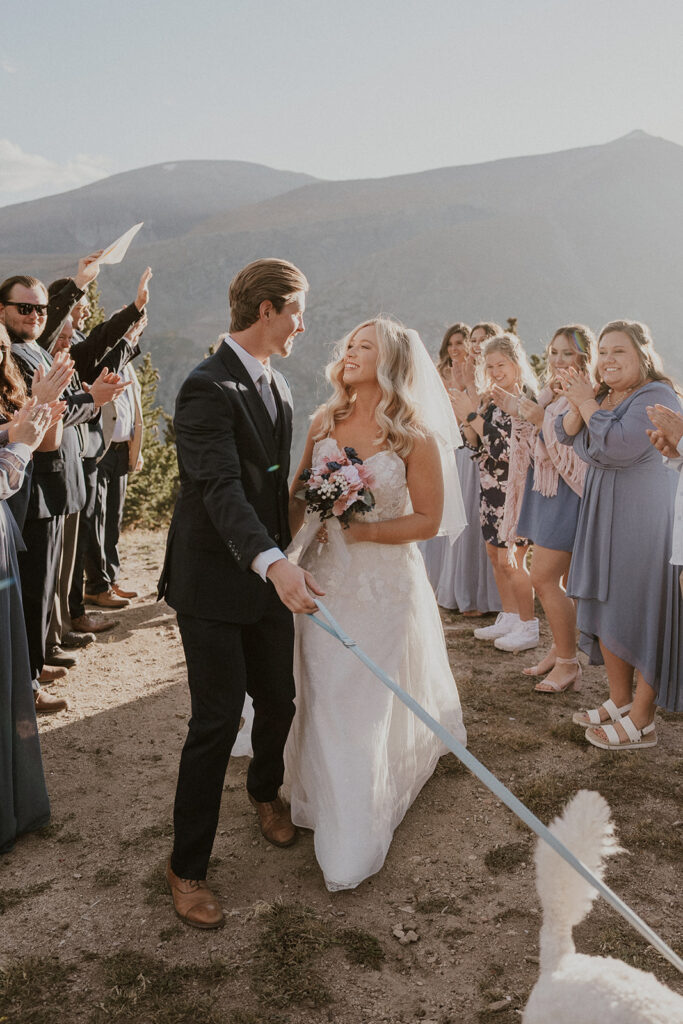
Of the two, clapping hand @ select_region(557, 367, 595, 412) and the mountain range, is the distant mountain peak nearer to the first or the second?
the mountain range

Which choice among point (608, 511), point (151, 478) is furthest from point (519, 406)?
point (151, 478)

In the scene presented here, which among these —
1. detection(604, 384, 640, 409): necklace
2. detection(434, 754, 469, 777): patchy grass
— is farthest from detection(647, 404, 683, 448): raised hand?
detection(434, 754, 469, 777): patchy grass

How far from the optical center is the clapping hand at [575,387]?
4.52 metres

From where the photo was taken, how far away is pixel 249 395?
305 centimetres

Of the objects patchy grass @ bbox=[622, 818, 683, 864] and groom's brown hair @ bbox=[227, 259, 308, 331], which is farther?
patchy grass @ bbox=[622, 818, 683, 864]

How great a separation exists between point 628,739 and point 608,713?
0.29 m

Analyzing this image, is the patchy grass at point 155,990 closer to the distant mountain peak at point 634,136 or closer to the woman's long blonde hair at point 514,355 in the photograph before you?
the woman's long blonde hair at point 514,355

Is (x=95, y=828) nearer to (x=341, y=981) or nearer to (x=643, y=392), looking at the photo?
(x=341, y=981)

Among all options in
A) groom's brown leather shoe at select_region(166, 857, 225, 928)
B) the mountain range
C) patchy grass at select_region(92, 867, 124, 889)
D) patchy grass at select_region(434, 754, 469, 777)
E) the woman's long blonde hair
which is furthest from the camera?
the mountain range

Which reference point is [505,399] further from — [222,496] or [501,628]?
[222,496]

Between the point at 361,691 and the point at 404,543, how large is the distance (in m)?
0.73

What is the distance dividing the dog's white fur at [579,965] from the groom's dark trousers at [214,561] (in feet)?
4.57

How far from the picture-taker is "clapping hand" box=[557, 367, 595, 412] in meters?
4.52

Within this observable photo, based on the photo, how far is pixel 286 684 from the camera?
3.37 metres
